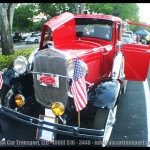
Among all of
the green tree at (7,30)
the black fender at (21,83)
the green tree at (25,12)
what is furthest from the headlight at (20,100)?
the green tree at (7,30)

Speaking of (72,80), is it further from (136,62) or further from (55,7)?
(55,7)

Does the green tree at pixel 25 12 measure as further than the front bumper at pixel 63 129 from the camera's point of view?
Yes

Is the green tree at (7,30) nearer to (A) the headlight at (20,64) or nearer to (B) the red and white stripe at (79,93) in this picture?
(A) the headlight at (20,64)

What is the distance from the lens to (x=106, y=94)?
12.4ft

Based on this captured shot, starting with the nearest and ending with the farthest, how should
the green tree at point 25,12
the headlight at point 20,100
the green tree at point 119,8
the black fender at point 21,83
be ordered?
the headlight at point 20,100 < the black fender at point 21,83 < the green tree at point 119,8 < the green tree at point 25,12

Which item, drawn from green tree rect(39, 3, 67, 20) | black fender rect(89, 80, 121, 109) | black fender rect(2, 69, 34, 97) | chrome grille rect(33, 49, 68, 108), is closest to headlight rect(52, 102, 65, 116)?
chrome grille rect(33, 49, 68, 108)

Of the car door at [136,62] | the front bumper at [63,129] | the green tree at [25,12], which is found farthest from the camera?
the green tree at [25,12]

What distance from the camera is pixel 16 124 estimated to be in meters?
4.84

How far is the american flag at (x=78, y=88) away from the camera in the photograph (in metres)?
3.62

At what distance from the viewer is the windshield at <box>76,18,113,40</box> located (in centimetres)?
554

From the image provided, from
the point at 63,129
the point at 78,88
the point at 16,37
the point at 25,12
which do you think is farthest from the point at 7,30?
the point at 16,37

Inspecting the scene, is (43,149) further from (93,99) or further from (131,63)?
(131,63)

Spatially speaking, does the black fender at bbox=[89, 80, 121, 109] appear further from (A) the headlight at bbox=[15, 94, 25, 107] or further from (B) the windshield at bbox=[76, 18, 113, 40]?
(B) the windshield at bbox=[76, 18, 113, 40]

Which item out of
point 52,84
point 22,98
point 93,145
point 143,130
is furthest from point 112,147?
point 22,98
